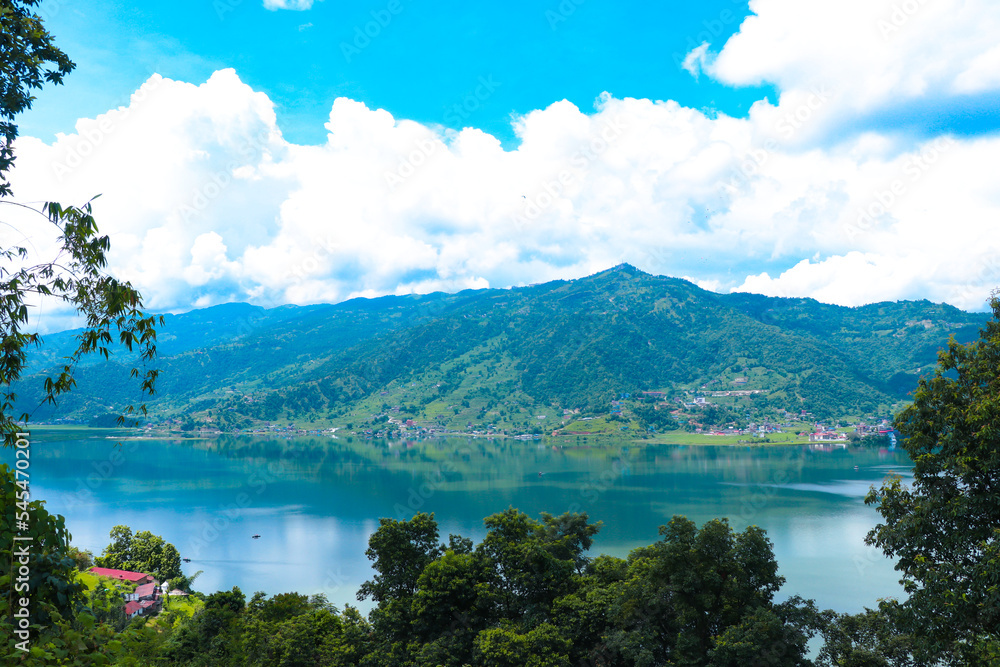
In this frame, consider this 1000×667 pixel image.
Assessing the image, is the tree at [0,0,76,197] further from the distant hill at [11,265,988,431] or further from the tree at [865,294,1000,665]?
the distant hill at [11,265,988,431]

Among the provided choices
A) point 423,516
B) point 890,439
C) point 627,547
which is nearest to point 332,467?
point 627,547

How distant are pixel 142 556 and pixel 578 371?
137136 mm

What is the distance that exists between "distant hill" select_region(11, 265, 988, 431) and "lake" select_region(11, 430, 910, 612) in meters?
44.6

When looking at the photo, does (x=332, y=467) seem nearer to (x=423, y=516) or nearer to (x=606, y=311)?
(x=423, y=516)

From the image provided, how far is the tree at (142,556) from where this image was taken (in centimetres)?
2817

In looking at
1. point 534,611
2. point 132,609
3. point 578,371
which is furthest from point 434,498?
point 578,371

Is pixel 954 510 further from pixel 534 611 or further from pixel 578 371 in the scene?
pixel 578 371

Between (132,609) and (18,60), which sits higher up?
(18,60)

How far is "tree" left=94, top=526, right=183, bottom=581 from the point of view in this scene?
1109 inches

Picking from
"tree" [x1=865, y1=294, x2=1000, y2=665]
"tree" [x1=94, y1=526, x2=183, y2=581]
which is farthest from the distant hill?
"tree" [x1=865, y1=294, x2=1000, y2=665]

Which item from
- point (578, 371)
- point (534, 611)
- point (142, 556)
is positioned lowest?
point (142, 556)

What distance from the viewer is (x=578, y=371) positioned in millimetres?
159875

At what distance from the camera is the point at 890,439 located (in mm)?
89750

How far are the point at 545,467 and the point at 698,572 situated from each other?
204ft
